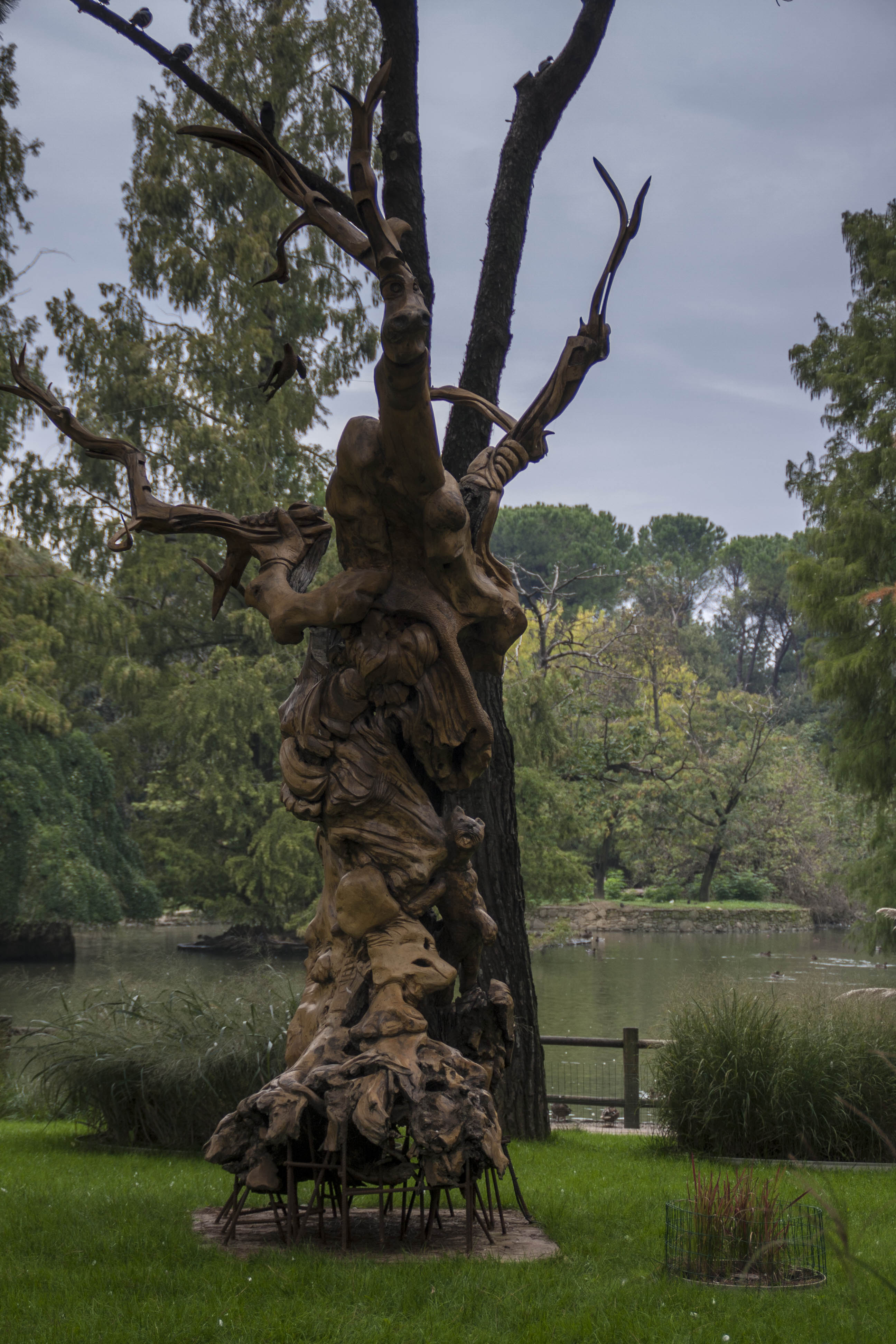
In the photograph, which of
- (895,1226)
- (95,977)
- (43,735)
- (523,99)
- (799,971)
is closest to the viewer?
(895,1226)

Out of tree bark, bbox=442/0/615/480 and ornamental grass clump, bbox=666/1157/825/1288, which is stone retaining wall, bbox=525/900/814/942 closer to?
tree bark, bbox=442/0/615/480

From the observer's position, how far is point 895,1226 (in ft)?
15.8

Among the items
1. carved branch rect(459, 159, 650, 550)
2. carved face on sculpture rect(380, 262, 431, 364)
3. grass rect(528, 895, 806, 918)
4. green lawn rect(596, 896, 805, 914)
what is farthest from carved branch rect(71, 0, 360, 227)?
green lawn rect(596, 896, 805, 914)

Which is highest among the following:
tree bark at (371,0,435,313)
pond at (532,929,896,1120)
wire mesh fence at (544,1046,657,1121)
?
tree bark at (371,0,435,313)

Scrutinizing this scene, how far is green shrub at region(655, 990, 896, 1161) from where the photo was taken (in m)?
6.68

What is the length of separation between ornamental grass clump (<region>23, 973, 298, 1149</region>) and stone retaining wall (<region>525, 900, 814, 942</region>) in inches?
726

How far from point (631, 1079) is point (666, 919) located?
20.6m

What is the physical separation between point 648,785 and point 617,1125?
18920mm

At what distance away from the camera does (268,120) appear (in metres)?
4.27

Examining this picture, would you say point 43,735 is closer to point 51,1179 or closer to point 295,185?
point 51,1179

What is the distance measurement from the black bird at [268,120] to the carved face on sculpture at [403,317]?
1.01m

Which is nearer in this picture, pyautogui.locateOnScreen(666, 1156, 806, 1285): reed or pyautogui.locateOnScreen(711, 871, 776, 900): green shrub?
pyautogui.locateOnScreen(666, 1156, 806, 1285): reed

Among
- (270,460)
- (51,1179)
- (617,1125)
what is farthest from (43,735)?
(51,1179)

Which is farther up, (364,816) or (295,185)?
(295,185)
